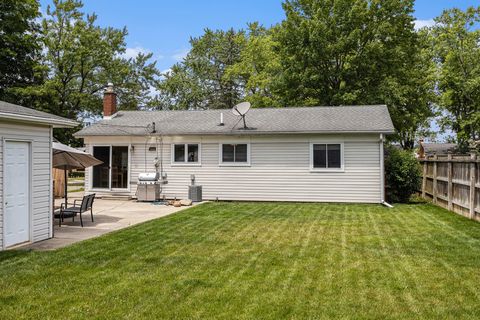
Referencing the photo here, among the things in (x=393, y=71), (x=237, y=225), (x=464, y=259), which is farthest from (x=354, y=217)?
(x=393, y=71)

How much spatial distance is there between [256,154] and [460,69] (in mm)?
27957

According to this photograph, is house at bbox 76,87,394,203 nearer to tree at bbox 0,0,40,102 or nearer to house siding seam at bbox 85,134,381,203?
house siding seam at bbox 85,134,381,203

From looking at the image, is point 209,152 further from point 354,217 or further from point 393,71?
point 393,71

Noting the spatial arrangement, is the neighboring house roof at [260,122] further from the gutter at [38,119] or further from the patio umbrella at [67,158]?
the gutter at [38,119]

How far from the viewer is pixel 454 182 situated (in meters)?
11.7

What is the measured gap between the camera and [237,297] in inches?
185

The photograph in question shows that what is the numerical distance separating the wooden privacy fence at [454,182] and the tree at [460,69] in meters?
21.6

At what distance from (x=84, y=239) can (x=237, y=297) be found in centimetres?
465

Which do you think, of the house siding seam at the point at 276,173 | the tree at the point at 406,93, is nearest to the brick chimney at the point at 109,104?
the house siding seam at the point at 276,173

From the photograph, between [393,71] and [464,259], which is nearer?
[464,259]

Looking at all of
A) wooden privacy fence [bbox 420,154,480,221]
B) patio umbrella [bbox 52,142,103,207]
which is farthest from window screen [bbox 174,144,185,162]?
wooden privacy fence [bbox 420,154,480,221]

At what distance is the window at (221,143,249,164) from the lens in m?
15.3

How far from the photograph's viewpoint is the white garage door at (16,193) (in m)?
7.13

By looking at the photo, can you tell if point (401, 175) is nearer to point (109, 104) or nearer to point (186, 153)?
point (186, 153)
